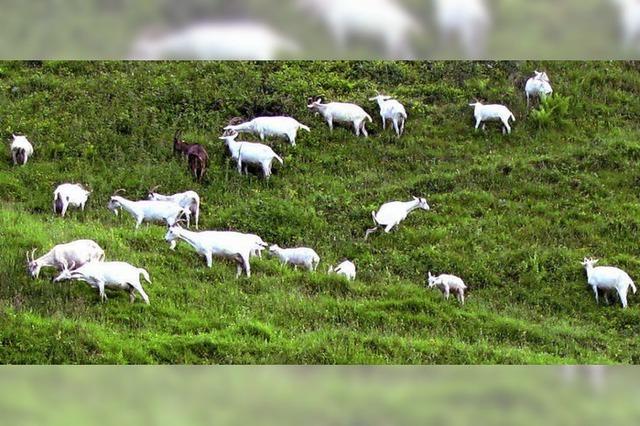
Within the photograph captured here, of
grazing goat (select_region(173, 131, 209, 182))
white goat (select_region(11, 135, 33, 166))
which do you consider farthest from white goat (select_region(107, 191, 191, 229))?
white goat (select_region(11, 135, 33, 166))

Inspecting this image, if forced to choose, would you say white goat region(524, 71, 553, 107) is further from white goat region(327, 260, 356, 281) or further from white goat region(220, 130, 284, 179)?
white goat region(327, 260, 356, 281)

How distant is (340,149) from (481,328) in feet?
21.8

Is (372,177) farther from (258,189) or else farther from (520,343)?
(520,343)

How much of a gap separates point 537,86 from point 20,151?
1102cm

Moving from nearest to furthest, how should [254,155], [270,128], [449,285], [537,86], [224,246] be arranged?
1. [449,285]
2. [224,246]
3. [254,155]
4. [270,128]
5. [537,86]

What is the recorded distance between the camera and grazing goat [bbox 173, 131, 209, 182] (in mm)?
15445

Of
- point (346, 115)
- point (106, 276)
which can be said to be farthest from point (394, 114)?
point (106, 276)

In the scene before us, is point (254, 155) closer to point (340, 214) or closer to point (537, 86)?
point (340, 214)

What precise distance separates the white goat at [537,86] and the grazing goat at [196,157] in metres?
7.39

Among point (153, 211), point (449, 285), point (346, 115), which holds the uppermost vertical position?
point (346, 115)

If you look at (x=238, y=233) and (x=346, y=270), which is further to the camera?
(x=238, y=233)

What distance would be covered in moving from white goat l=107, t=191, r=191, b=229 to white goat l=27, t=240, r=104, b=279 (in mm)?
2148

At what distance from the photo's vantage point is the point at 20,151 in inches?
629

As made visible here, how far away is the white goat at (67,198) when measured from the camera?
46.7ft
